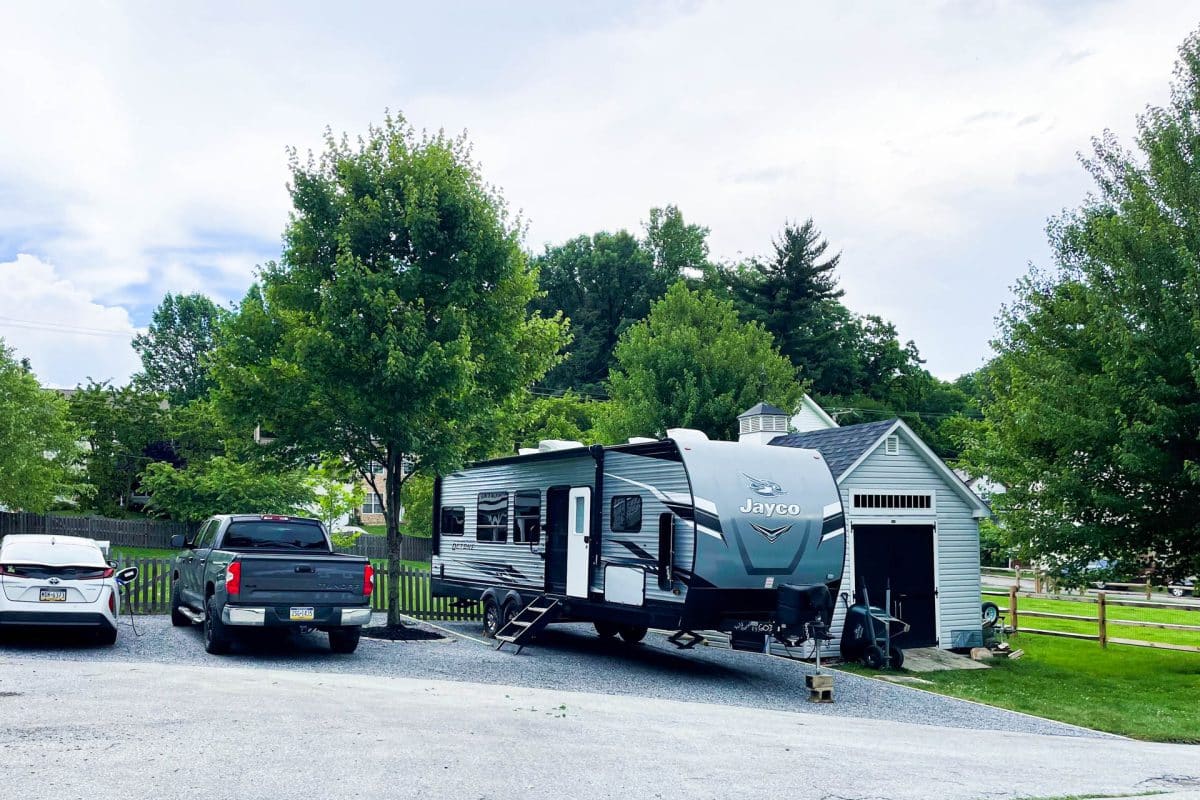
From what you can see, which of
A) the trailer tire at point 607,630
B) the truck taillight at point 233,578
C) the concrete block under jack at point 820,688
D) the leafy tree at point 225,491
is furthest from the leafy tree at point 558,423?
the concrete block under jack at point 820,688

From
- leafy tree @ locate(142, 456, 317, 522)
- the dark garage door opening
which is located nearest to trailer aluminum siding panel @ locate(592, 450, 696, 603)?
the dark garage door opening

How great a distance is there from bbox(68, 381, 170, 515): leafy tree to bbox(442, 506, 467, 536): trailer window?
28.1 m

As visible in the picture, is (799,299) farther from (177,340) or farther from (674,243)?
(177,340)

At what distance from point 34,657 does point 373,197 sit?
881 centimetres

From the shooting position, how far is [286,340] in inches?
691

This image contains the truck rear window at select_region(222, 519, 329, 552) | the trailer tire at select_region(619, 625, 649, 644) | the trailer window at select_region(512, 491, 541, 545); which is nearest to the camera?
the truck rear window at select_region(222, 519, 329, 552)

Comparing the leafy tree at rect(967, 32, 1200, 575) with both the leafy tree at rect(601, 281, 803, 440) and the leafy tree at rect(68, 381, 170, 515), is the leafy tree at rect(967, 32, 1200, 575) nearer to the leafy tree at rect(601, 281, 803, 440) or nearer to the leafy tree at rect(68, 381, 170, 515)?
the leafy tree at rect(601, 281, 803, 440)

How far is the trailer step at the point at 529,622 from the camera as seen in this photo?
54.6ft

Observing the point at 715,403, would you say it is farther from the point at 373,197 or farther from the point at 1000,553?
the point at 373,197

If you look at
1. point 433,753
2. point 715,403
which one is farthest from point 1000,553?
point 433,753

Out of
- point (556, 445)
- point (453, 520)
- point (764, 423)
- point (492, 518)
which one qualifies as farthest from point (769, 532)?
point (453, 520)

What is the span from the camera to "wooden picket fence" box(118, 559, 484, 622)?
19781 mm

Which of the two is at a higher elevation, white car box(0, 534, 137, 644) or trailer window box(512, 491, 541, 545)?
trailer window box(512, 491, 541, 545)

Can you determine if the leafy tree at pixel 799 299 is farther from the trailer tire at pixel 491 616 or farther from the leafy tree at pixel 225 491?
the trailer tire at pixel 491 616
